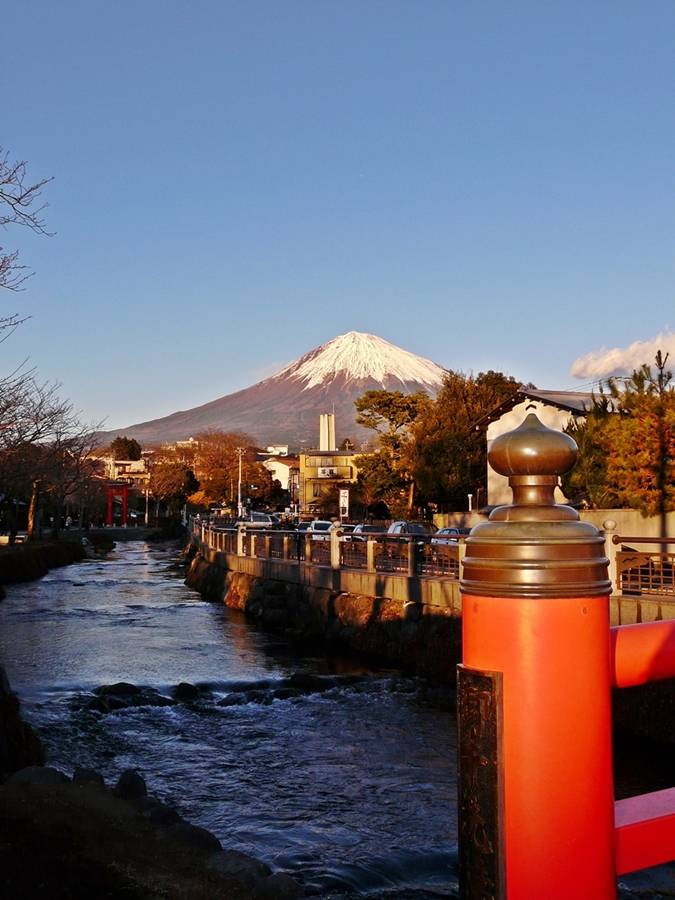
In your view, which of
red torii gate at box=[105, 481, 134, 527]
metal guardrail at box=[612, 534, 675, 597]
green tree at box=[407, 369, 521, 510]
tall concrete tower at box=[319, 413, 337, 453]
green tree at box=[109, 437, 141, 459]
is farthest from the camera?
green tree at box=[109, 437, 141, 459]

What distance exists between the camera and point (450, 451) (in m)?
39.8

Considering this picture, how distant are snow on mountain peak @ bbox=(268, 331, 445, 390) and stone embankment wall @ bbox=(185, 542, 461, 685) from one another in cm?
16634

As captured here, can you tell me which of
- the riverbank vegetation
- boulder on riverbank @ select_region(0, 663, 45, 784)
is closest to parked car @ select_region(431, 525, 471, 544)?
boulder on riverbank @ select_region(0, 663, 45, 784)

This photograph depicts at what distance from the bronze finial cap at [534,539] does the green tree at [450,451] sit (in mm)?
37493

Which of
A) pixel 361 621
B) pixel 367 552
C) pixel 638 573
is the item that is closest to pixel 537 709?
pixel 638 573

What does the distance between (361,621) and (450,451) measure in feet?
78.0

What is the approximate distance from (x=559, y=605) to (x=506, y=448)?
0.26 m

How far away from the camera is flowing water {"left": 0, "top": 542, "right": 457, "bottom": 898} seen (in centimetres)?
666

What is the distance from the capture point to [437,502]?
40.7m

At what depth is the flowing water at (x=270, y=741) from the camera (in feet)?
21.9

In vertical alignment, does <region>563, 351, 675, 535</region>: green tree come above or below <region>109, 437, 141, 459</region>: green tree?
below

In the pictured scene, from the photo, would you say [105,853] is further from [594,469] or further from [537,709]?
[594,469]

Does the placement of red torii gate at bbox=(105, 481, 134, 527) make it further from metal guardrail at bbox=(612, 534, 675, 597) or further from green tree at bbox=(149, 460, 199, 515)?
metal guardrail at bbox=(612, 534, 675, 597)

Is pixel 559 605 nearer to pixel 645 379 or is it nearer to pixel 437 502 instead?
pixel 645 379
